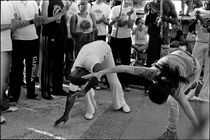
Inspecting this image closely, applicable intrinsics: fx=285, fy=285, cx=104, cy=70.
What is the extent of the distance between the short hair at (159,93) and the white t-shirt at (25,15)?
87.7 inches

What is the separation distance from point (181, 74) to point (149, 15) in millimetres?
2390

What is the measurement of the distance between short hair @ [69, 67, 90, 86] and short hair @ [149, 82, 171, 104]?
0.80 m

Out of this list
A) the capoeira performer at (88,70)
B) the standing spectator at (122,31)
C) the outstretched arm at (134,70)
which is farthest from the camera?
the standing spectator at (122,31)

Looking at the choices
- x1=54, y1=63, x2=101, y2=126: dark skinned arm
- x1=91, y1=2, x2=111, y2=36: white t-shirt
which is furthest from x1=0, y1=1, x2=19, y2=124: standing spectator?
x1=91, y1=2, x2=111, y2=36: white t-shirt

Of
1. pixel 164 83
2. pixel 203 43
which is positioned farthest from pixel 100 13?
pixel 164 83

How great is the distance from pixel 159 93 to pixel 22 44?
91.5 inches

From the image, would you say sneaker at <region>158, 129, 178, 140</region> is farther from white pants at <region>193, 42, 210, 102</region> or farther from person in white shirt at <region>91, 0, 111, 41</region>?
person in white shirt at <region>91, 0, 111, 41</region>

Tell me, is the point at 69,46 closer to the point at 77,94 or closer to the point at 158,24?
the point at 158,24

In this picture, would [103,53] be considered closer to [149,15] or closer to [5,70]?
[5,70]

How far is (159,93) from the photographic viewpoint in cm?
271

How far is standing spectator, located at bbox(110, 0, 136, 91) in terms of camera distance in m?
5.35

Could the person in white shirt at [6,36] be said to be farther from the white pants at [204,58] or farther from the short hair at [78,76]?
the white pants at [204,58]

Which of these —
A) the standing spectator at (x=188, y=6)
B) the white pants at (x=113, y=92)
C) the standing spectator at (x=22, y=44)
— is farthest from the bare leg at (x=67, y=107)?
the standing spectator at (x=188, y=6)

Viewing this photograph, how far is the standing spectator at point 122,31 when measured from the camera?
211 inches
